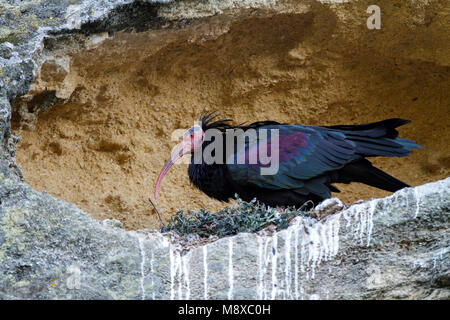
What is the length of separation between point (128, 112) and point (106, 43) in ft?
2.56

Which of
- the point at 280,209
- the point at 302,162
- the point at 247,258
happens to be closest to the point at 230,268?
the point at 247,258

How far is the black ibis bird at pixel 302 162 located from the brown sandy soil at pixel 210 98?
3.00 feet

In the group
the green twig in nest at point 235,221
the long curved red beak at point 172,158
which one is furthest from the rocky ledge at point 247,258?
the long curved red beak at point 172,158

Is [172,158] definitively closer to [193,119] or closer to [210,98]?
[193,119]

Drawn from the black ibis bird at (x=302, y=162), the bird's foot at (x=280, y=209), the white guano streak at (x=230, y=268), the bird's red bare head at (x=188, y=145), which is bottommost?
the white guano streak at (x=230, y=268)

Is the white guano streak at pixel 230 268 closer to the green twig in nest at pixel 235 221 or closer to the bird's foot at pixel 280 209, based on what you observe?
the green twig in nest at pixel 235 221

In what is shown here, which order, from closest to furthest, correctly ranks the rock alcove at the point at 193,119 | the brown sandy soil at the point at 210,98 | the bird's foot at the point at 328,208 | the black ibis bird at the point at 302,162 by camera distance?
the rock alcove at the point at 193,119 → the bird's foot at the point at 328,208 → the black ibis bird at the point at 302,162 → the brown sandy soil at the point at 210,98

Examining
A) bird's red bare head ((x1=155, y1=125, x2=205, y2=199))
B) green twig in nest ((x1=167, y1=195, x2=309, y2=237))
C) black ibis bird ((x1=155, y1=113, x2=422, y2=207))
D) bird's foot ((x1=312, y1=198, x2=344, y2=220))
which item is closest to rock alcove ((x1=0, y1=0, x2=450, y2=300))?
bird's foot ((x1=312, y1=198, x2=344, y2=220))

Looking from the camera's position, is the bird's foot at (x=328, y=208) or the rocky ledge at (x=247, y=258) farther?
the bird's foot at (x=328, y=208)

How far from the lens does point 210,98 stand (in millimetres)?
6395

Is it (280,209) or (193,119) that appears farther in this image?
(193,119)

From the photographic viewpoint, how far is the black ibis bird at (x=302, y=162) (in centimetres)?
527

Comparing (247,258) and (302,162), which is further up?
(302,162)

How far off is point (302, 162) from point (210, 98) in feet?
4.85
